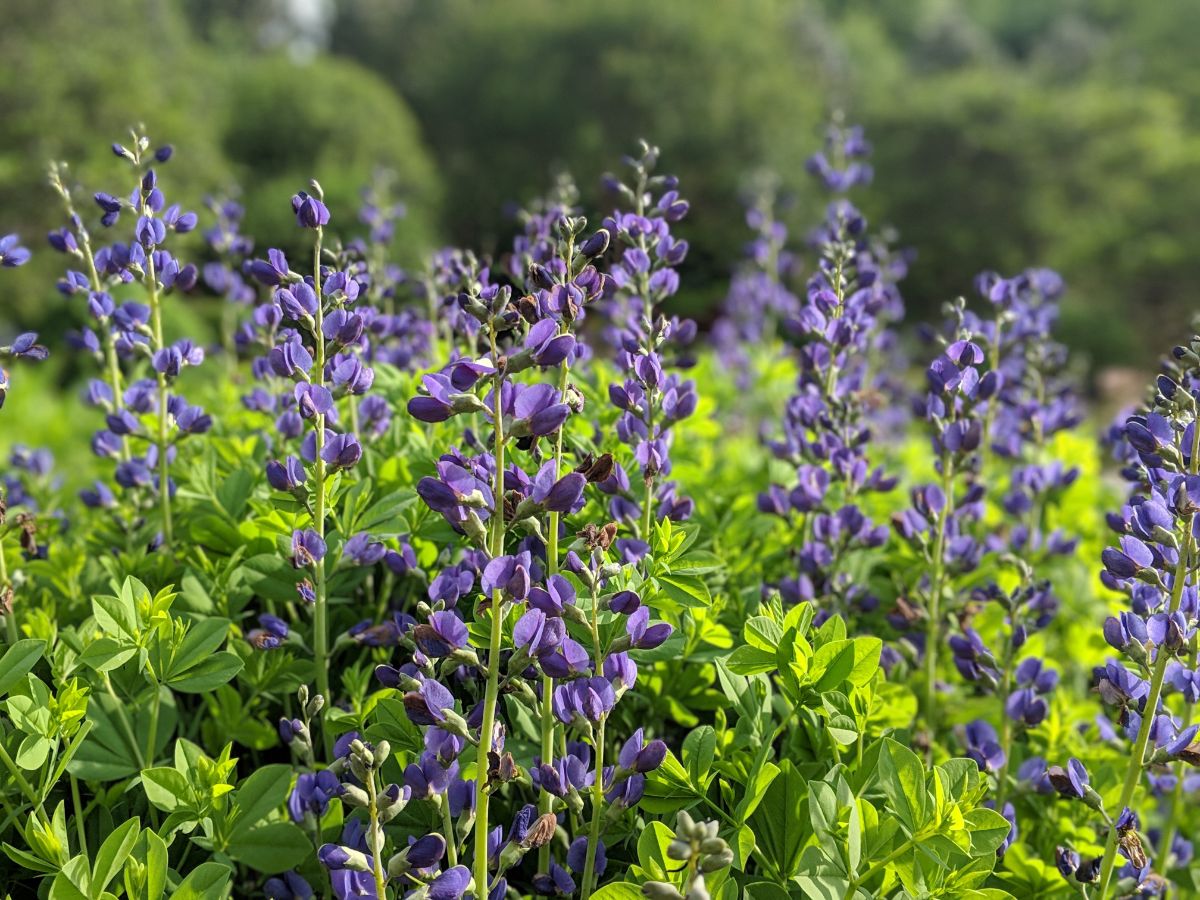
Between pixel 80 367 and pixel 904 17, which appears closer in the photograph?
pixel 80 367

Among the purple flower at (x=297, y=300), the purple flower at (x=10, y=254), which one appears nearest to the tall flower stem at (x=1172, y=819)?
the purple flower at (x=297, y=300)

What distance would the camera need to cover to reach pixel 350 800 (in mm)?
1274

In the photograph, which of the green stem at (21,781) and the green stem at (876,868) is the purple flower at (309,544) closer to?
the green stem at (21,781)

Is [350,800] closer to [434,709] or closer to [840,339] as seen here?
[434,709]

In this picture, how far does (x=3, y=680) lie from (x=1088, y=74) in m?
39.5

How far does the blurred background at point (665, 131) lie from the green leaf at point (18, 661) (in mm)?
14991

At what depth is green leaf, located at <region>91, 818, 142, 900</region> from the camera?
57.3 inches

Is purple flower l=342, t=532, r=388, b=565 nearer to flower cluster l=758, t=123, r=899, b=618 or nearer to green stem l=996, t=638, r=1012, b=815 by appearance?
flower cluster l=758, t=123, r=899, b=618

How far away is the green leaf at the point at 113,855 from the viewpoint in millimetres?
1456

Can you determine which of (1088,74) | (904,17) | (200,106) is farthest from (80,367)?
(904,17)

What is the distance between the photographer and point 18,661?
164 cm

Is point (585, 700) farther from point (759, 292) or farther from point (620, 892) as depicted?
point (759, 292)

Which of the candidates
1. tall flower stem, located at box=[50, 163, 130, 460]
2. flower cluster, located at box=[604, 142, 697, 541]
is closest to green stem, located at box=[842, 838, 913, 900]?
flower cluster, located at box=[604, 142, 697, 541]

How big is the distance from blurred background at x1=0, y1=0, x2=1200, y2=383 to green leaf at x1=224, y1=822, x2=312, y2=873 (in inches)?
595
